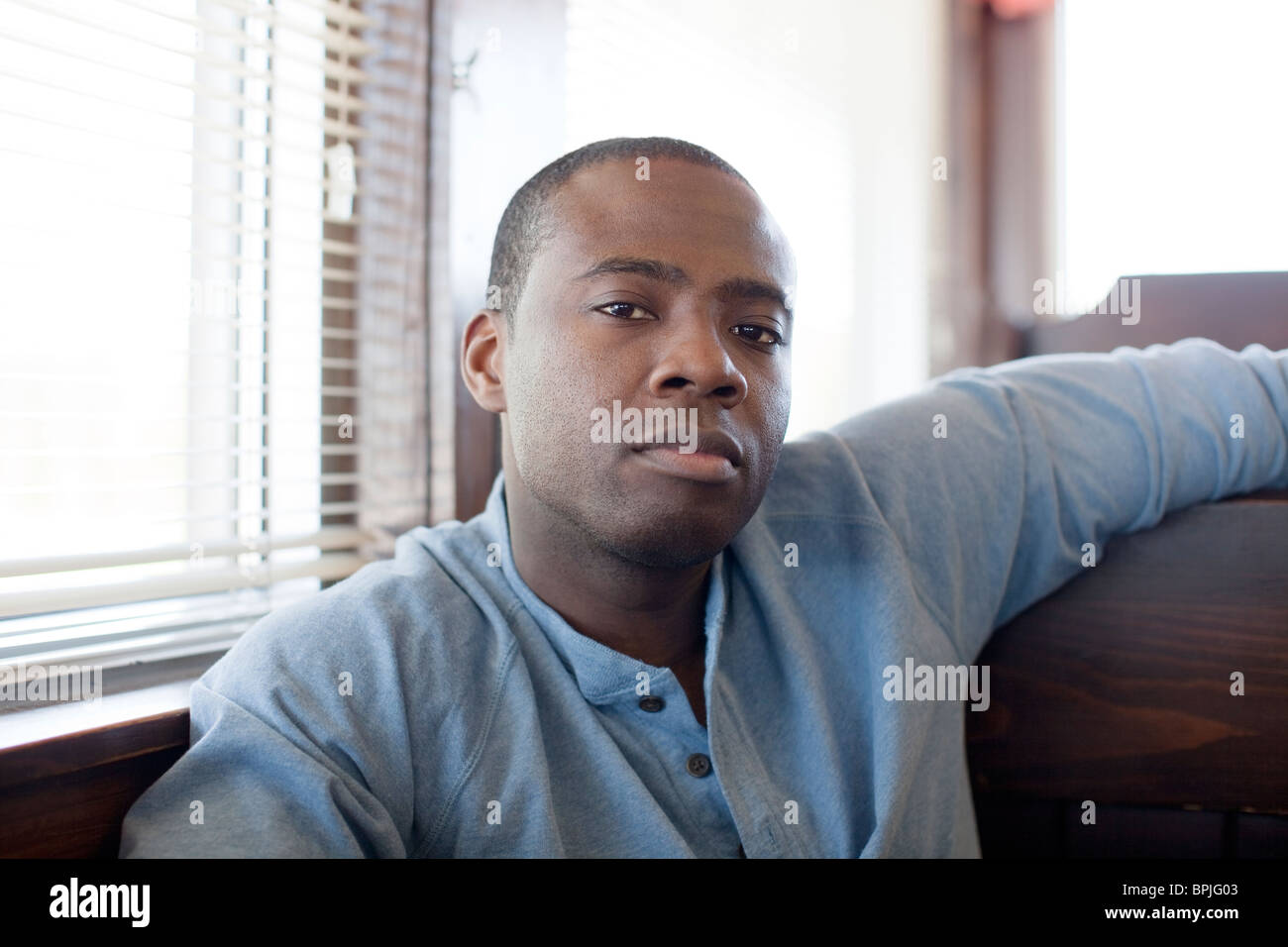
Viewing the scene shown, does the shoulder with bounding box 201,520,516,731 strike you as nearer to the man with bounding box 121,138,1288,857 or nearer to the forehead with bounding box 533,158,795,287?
the man with bounding box 121,138,1288,857

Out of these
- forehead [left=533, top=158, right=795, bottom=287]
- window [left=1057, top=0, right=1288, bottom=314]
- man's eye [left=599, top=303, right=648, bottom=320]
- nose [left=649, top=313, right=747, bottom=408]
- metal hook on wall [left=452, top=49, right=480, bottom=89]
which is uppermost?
window [left=1057, top=0, right=1288, bottom=314]

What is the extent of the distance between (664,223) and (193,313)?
1.78 ft

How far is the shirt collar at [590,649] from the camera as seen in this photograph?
83 centimetres

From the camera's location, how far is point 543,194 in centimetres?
92

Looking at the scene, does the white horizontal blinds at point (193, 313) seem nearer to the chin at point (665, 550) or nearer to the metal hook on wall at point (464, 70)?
the metal hook on wall at point (464, 70)

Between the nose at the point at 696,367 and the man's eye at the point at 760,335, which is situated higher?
the man's eye at the point at 760,335

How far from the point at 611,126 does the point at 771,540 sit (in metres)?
0.79

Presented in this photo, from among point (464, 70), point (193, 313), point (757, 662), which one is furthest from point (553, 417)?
point (464, 70)

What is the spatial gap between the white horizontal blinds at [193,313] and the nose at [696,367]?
498 mm

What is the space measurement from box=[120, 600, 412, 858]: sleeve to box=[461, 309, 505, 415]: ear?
299mm

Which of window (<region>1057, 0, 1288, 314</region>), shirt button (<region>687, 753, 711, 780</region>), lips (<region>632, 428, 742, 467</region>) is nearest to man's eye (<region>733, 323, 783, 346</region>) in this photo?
lips (<region>632, 428, 742, 467</region>)

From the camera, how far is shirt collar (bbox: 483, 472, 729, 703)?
0.83 metres

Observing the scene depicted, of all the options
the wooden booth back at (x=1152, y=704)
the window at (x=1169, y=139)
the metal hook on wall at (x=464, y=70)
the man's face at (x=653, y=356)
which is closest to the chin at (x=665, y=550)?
the man's face at (x=653, y=356)
